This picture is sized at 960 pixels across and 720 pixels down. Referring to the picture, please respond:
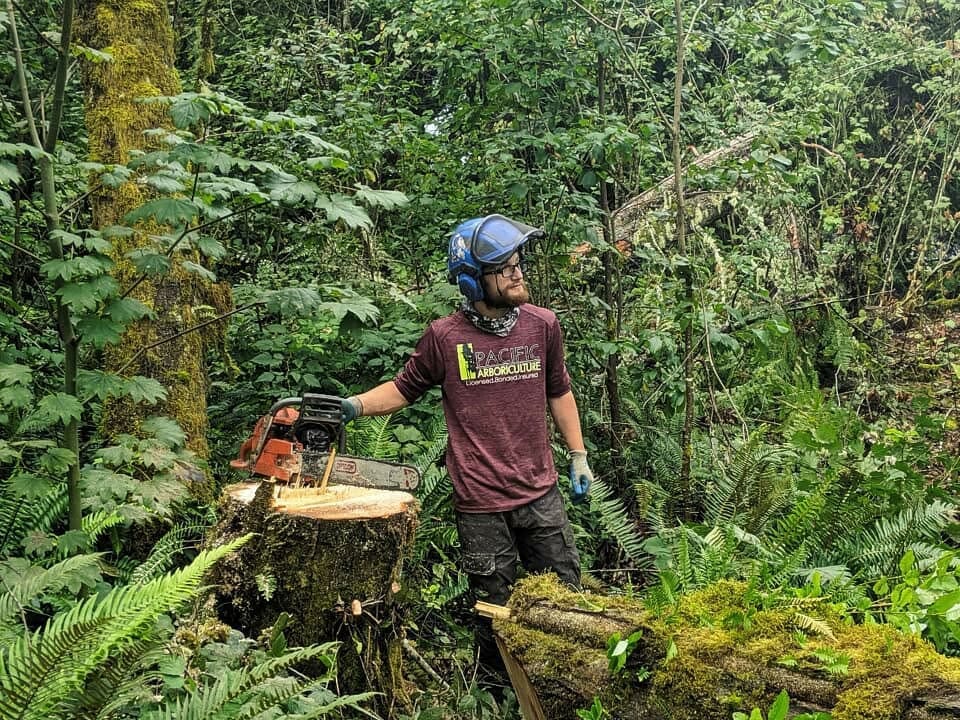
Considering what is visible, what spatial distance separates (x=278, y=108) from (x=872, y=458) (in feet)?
20.8

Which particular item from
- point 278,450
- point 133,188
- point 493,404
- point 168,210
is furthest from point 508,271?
point 133,188

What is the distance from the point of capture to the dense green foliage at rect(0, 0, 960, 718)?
3.57 meters

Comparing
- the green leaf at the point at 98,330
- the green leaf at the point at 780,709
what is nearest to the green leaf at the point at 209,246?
the green leaf at the point at 98,330

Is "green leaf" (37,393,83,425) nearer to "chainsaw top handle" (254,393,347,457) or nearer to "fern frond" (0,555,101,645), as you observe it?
"fern frond" (0,555,101,645)

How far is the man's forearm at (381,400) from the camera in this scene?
4.19 meters

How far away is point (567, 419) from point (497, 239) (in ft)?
3.46

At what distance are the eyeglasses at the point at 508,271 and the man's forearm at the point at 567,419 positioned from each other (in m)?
0.77

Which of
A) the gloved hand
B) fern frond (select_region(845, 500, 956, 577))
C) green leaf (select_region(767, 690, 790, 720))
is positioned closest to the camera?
green leaf (select_region(767, 690, 790, 720))

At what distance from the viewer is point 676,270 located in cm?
534

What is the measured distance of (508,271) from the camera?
13.6 ft

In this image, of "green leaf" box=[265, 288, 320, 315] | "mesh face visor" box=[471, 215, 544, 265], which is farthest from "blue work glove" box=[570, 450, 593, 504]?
"green leaf" box=[265, 288, 320, 315]

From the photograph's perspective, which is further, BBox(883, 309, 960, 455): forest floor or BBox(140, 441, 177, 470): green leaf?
BBox(883, 309, 960, 455): forest floor

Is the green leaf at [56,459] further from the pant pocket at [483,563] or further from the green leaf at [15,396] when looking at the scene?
the pant pocket at [483,563]

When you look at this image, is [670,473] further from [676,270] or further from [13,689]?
[13,689]
